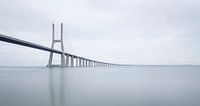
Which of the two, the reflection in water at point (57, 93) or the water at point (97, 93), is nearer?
the reflection in water at point (57, 93)

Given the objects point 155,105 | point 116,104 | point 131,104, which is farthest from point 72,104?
point 155,105

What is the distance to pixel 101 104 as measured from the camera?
5.02m

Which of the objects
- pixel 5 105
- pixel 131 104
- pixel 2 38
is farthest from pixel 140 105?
pixel 2 38

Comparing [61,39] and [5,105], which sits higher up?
[61,39]

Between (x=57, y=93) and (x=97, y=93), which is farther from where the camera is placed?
(x=97, y=93)

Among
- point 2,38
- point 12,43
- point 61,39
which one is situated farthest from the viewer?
point 61,39

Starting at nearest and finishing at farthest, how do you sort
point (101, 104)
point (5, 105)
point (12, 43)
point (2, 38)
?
point (5, 105), point (101, 104), point (2, 38), point (12, 43)

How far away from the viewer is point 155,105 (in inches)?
197

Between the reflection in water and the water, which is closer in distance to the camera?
the reflection in water

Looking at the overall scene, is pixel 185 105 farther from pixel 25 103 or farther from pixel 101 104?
pixel 25 103

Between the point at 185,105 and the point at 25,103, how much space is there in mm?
4201

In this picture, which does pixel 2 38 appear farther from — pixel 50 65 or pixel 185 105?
pixel 50 65

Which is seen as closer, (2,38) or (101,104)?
(101,104)

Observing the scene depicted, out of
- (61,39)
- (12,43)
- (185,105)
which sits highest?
(61,39)
